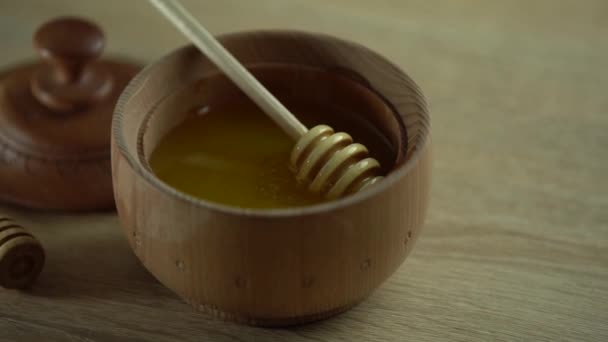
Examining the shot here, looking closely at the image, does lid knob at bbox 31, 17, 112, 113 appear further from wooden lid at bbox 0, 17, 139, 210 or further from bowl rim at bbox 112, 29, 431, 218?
bowl rim at bbox 112, 29, 431, 218

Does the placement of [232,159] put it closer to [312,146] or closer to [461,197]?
[312,146]

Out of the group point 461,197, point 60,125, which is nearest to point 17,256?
point 60,125

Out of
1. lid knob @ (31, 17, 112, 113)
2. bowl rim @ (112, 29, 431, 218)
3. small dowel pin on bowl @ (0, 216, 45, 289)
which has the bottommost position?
small dowel pin on bowl @ (0, 216, 45, 289)

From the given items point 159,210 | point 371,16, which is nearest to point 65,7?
point 371,16

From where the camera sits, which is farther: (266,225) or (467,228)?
(467,228)

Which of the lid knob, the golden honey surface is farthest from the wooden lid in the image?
the golden honey surface

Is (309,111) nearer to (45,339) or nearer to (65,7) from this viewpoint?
(45,339)

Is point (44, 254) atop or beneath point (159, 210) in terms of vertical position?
beneath
